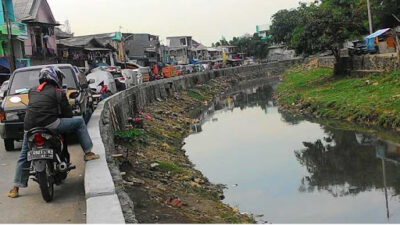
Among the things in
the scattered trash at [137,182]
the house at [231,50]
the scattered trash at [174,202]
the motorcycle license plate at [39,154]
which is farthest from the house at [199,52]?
the motorcycle license plate at [39,154]

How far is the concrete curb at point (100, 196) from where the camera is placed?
4.34 m

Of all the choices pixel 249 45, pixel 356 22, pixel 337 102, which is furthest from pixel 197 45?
pixel 337 102

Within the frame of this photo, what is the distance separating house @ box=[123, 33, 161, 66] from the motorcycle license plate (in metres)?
61.9

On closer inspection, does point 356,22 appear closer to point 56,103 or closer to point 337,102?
point 337,102

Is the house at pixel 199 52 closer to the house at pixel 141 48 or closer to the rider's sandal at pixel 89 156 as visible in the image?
the house at pixel 141 48

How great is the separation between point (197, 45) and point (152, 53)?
30090 millimetres

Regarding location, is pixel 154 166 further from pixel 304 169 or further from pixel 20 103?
pixel 304 169

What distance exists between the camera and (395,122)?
1727 cm

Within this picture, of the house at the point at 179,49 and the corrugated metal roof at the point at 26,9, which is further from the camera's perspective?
the house at the point at 179,49

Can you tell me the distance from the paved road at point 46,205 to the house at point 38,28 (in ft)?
99.4

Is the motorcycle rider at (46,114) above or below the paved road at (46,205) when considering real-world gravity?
above

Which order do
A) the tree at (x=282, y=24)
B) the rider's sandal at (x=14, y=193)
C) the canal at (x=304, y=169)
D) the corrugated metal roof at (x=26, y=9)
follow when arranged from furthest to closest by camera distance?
the tree at (x=282, y=24) → the corrugated metal roof at (x=26, y=9) → the canal at (x=304, y=169) → the rider's sandal at (x=14, y=193)

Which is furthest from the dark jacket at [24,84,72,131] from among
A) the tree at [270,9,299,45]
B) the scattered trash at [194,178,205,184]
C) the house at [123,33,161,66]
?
the tree at [270,9,299,45]

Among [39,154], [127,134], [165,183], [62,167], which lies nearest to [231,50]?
[127,134]
